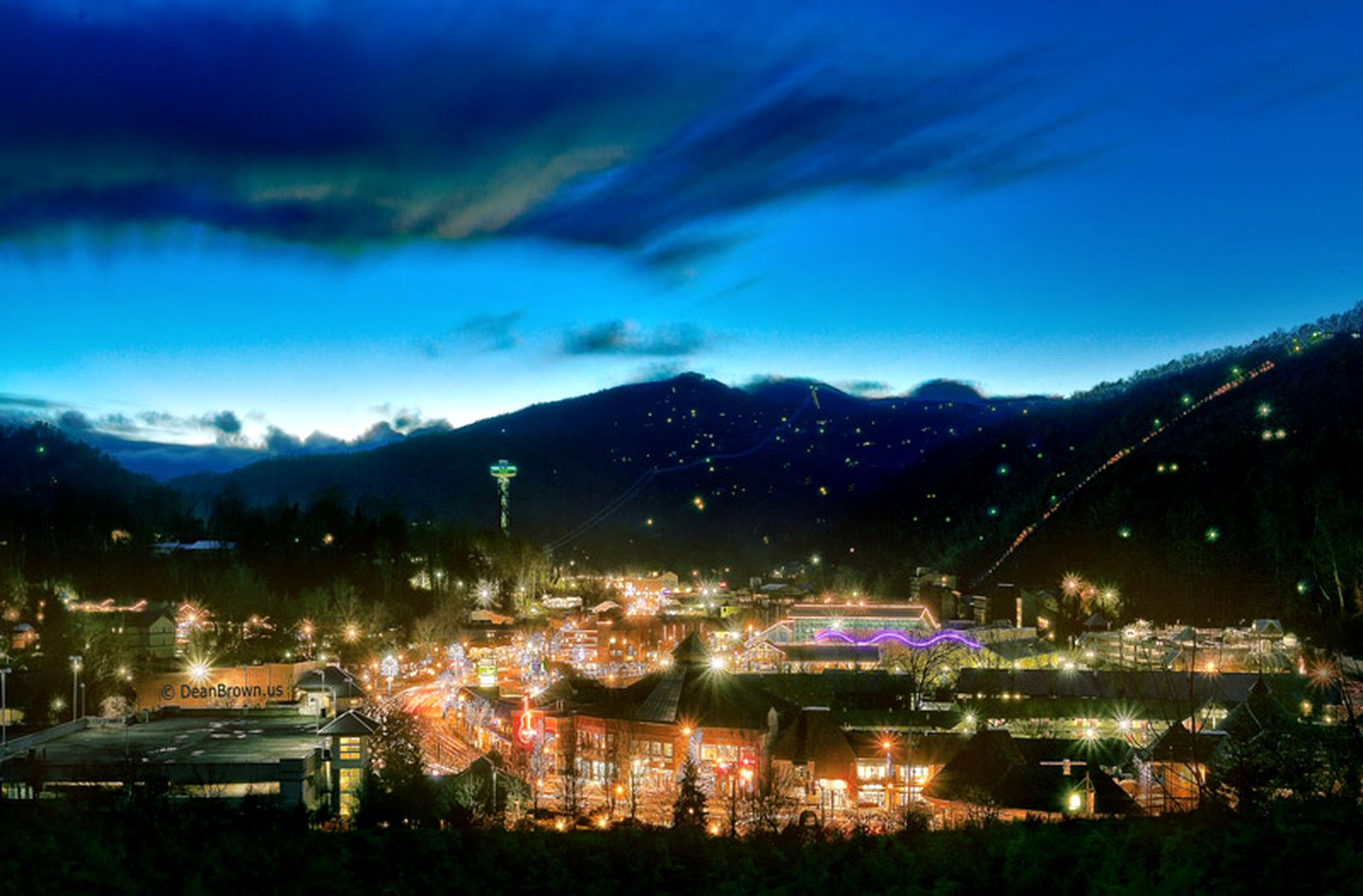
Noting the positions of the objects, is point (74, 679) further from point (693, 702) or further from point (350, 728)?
point (693, 702)

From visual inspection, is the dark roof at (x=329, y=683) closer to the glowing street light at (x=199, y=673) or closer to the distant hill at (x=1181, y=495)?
the glowing street light at (x=199, y=673)

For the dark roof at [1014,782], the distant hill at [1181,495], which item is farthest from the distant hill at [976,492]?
the dark roof at [1014,782]

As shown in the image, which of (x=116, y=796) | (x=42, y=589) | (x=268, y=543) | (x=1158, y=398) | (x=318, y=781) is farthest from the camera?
(x=1158, y=398)

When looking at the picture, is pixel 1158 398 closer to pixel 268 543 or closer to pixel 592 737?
pixel 268 543

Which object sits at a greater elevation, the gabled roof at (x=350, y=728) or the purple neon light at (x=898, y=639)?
the gabled roof at (x=350, y=728)

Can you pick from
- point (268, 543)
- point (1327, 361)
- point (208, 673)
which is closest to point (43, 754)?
point (208, 673)

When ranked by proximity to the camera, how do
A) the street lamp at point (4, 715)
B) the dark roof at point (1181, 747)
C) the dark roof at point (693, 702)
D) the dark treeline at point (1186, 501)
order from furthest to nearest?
the dark treeline at point (1186, 501)
the dark roof at point (693, 702)
the street lamp at point (4, 715)
the dark roof at point (1181, 747)
